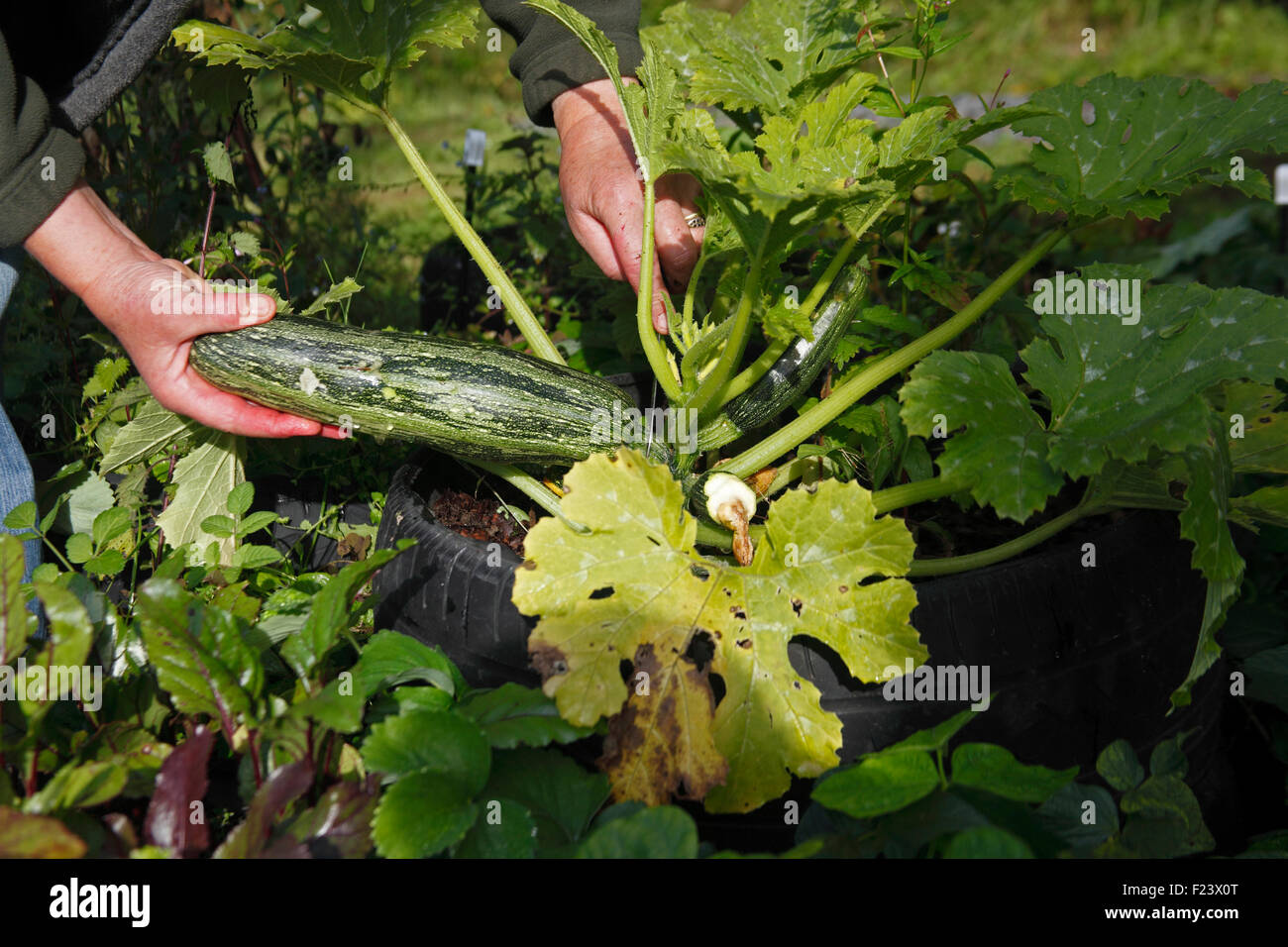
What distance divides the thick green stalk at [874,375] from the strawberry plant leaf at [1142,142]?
0.31ft

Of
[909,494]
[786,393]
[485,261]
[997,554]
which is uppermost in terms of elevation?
[485,261]

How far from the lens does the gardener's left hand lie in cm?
222

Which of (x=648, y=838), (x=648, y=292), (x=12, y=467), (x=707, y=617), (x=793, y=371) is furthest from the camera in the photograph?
(x=12, y=467)

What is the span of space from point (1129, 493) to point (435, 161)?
4.46m

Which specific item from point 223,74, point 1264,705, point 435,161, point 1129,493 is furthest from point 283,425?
point 435,161

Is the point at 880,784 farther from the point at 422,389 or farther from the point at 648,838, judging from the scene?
the point at 422,389

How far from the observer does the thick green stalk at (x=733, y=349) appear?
176cm

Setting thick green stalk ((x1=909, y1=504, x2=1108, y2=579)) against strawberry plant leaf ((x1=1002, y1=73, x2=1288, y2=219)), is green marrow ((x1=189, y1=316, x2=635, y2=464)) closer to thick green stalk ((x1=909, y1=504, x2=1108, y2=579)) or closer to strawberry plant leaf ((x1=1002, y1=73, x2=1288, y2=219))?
thick green stalk ((x1=909, y1=504, x2=1108, y2=579))

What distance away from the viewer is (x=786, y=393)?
82.5 inches

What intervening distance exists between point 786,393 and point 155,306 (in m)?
1.25

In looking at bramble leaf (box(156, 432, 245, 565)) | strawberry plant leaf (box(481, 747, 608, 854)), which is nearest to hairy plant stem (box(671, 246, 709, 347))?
strawberry plant leaf (box(481, 747, 608, 854))

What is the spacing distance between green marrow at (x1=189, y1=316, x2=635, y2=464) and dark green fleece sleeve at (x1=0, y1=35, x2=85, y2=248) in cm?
43

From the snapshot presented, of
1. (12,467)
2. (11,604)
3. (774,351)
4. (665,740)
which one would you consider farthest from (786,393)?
(12,467)
